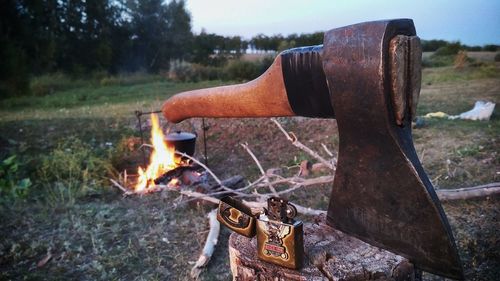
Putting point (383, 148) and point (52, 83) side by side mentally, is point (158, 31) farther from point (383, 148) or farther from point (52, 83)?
point (383, 148)

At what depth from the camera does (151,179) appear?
492 centimetres

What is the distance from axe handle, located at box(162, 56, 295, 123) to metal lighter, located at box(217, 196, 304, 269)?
358 millimetres

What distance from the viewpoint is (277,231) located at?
124cm

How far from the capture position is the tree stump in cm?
122

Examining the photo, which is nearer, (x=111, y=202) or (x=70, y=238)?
(x=70, y=238)

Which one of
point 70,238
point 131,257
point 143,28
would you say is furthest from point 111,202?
point 143,28

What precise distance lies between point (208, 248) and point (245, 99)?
1.97 meters

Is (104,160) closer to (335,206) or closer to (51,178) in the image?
(51,178)

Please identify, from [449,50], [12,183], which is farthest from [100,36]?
[12,183]

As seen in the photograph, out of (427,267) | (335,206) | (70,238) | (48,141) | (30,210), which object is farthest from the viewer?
(48,141)

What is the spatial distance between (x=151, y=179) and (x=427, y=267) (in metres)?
4.19

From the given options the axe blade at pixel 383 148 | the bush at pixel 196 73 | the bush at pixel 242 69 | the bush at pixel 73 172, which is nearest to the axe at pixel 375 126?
the axe blade at pixel 383 148

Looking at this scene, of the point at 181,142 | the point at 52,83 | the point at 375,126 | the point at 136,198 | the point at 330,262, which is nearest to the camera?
the point at 375,126

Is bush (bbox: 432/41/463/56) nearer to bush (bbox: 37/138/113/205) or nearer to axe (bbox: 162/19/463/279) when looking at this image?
bush (bbox: 37/138/113/205)
